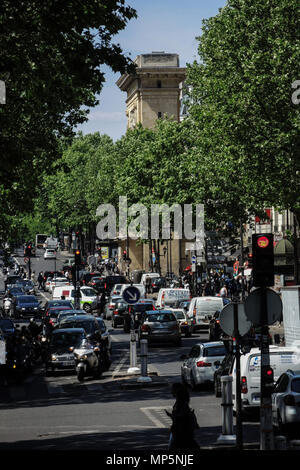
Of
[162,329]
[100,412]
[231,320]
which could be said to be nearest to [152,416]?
[100,412]

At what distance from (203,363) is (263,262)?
38.1 ft

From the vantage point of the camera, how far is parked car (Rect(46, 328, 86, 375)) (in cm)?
3322

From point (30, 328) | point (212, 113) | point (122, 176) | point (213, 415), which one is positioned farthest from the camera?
point (122, 176)

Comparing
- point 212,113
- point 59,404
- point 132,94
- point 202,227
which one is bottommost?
point 59,404

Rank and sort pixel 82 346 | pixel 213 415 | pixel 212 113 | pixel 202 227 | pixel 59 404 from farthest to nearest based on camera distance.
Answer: pixel 202 227 → pixel 212 113 → pixel 82 346 → pixel 59 404 → pixel 213 415

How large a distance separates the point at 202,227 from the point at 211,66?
19673 mm

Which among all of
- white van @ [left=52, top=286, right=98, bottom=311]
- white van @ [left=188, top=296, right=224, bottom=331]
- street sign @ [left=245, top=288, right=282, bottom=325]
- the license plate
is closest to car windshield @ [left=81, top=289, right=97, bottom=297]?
white van @ [left=52, top=286, right=98, bottom=311]

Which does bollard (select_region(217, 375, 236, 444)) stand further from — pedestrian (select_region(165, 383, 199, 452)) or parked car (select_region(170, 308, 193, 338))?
parked car (select_region(170, 308, 193, 338))

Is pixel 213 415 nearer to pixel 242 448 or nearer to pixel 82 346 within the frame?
pixel 242 448

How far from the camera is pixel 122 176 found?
3371 inches

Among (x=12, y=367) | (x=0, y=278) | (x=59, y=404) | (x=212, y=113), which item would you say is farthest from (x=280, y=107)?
(x=0, y=278)

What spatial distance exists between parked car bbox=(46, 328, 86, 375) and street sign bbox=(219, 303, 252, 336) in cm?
1607

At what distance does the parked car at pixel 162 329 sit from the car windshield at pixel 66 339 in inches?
328

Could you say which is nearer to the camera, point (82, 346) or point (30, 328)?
point (82, 346)
